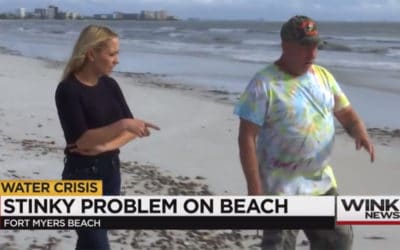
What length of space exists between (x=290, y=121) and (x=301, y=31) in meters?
0.44

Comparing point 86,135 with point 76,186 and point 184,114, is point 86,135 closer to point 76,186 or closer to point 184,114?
point 76,186

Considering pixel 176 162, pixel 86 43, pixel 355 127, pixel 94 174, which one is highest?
pixel 86 43

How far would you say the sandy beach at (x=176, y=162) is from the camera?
542 centimetres

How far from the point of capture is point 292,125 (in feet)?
11.3

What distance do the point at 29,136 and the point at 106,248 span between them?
608 centimetres

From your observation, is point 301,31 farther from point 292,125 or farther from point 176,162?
point 176,162

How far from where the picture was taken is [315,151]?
11.5 ft

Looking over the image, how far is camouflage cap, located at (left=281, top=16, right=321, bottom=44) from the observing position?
11.3 ft

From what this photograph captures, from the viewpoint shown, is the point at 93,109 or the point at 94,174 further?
the point at 94,174

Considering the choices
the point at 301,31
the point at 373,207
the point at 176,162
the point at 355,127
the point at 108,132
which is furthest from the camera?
the point at 176,162

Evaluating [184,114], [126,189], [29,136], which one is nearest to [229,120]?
[184,114]

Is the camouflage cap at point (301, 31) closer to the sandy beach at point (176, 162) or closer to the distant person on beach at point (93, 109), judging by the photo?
the distant person on beach at point (93, 109)

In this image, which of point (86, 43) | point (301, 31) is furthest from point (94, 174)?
point (301, 31)

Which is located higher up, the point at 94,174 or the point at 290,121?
the point at 290,121
